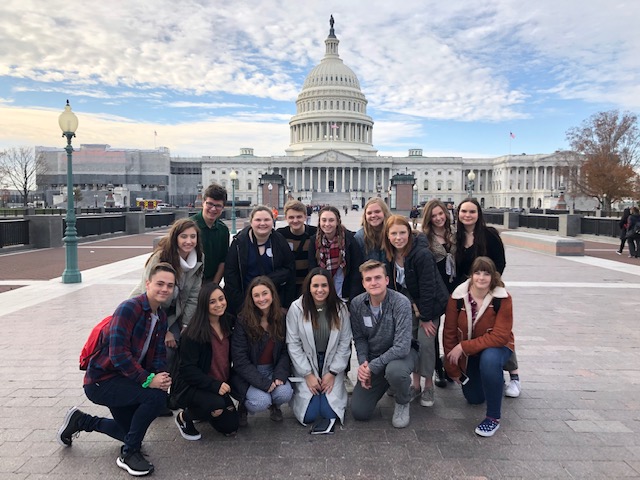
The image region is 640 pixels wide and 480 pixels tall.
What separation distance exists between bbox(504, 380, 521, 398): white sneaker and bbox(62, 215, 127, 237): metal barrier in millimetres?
23233

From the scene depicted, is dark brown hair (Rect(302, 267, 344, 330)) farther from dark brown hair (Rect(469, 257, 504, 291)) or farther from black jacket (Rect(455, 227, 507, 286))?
black jacket (Rect(455, 227, 507, 286))

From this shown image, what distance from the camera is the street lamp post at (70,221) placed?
42.0 ft

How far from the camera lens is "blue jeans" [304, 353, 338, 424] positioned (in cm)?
487

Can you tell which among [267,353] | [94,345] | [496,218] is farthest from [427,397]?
[496,218]

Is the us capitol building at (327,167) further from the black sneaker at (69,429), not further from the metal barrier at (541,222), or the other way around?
the black sneaker at (69,429)

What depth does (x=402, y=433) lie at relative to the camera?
15.5ft

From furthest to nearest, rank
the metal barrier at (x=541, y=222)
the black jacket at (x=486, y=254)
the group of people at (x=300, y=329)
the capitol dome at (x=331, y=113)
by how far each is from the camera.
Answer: the capitol dome at (x=331, y=113), the metal barrier at (x=541, y=222), the black jacket at (x=486, y=254), the group of people at (x=300, y=329)

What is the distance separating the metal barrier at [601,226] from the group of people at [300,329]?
2324 cm

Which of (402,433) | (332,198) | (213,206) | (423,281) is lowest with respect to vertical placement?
(402,433)

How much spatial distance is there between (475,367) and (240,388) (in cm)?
240

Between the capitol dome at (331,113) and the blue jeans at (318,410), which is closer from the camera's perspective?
the blue jeans at (318,410)

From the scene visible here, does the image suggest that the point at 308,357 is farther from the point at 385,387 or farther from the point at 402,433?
the point at 402,433

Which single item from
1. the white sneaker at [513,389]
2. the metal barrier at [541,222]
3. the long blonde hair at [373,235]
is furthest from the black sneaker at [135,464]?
the metal barrier at [541,222]

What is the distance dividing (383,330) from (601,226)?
84.7 feet
